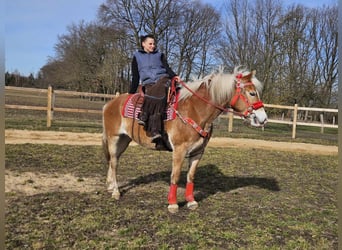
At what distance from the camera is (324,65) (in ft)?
79.8

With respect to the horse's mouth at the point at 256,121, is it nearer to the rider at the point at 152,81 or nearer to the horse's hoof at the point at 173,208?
the rider at the point at 152,81

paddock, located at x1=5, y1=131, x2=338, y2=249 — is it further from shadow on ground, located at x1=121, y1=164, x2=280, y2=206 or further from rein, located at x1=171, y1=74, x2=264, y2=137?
rein, located at x1=171, y1=74, x2=264, y2=137

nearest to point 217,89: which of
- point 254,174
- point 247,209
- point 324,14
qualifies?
point 247,209

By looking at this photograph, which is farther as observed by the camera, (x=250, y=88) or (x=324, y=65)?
(x=324, y=65)

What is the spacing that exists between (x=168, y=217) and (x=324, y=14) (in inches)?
920

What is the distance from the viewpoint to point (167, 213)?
4.56 m

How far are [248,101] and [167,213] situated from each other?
1860mm

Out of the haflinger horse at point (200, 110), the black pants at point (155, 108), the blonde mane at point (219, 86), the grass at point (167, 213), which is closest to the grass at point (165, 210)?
the grass at point (167, 213)

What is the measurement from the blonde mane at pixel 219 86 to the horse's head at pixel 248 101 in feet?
0.22

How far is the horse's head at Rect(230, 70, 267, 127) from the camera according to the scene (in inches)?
171

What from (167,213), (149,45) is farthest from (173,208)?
(149,45)

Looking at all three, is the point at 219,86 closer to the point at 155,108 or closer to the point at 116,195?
the point at 155,108

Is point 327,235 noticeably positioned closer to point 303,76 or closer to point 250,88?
point 250,88

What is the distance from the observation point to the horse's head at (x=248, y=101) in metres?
4.35
